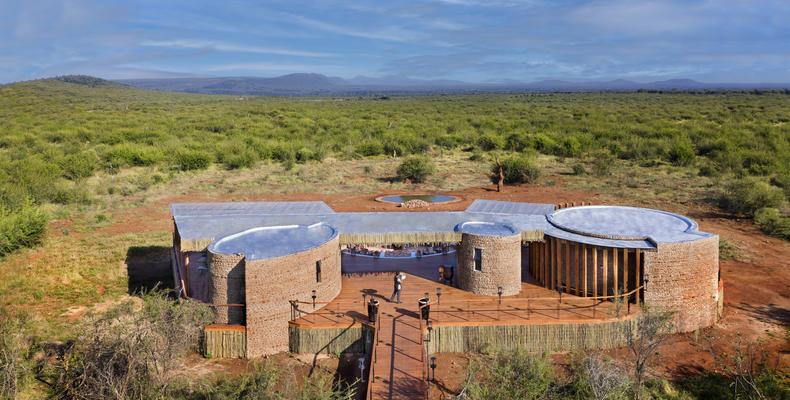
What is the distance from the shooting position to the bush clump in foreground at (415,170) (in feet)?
100

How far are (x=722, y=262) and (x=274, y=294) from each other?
1416 centimetres

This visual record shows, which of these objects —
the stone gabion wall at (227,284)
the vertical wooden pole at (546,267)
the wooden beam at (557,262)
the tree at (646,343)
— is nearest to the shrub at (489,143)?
the vertical wooden pole at (546,267)

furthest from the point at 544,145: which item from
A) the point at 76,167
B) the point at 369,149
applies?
the point at 76,167

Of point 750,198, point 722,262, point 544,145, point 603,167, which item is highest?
point 544,145

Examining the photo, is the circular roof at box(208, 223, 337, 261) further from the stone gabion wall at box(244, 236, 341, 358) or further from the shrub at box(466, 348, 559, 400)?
the shrub at box(466, 348, 559, 400)

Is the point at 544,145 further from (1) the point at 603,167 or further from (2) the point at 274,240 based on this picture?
(2) the point at 274,240

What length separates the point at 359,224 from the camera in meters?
14.3

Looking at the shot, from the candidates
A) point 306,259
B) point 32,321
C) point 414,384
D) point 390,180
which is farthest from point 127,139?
point 414,384

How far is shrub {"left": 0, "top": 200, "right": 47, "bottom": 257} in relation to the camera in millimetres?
17984

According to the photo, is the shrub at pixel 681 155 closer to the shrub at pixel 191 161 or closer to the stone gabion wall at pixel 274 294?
A: the shrub at pixel 191 161

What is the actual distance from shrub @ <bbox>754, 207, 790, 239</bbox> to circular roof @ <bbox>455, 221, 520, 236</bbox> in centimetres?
1297

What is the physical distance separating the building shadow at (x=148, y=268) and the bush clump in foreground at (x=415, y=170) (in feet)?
47.5

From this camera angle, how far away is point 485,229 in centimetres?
1355

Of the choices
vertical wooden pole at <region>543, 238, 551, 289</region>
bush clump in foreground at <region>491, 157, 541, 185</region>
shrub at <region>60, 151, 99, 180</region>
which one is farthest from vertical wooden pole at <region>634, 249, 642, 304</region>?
shrub at <region>60, 151, 99, 180</region>
